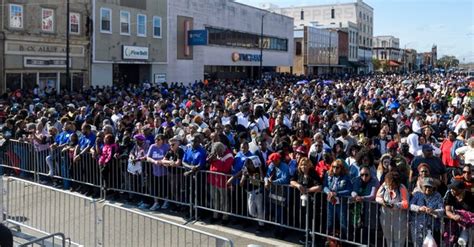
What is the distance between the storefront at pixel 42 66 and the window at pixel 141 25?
5.65 m

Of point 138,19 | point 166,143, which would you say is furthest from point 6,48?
point 166,143

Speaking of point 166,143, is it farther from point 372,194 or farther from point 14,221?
point 372,194

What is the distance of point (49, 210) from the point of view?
8070mm

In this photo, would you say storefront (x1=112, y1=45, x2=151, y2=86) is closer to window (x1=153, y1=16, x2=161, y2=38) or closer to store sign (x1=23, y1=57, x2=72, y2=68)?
window (x1=153, y1=16, x2=161, y2=38)

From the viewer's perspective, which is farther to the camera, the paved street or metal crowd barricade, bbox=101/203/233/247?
the paved street

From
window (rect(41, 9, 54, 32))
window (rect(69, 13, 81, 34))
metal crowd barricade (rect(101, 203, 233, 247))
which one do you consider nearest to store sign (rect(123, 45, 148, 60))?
window (rect(69, 13, 81, 34))

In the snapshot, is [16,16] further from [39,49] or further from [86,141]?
[86,141]

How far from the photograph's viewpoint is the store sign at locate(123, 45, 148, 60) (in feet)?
→ 118

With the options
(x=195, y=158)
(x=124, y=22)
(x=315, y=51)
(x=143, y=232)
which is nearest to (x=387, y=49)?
(x=315, y=51)

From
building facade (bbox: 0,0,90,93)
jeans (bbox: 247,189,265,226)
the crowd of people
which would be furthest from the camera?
building facade (bbox: 0,0,90,93)

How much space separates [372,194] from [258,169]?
208 centimetres

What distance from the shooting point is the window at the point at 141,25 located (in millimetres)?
37312

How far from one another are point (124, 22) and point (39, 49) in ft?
25.6

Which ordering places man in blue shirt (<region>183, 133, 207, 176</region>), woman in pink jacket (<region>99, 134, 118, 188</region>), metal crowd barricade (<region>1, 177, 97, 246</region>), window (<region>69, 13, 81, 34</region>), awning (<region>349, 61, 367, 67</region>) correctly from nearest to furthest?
metal crowd barricade (<region>1, 177, 97, 246</region>) < man in blue shirt (<region>183, 133, 207, 176</region>) < woman in pink jacket (<region>99, 134, 118, 188</region>) < window (<region>69, 13, 81, 34</region>) < awning (<region>349, 61, 367, 67</region>)
